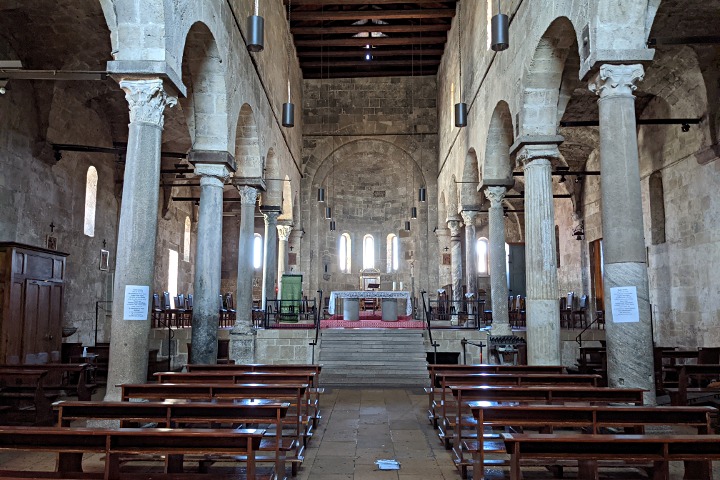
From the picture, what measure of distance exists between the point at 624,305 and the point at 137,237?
5.86 meters

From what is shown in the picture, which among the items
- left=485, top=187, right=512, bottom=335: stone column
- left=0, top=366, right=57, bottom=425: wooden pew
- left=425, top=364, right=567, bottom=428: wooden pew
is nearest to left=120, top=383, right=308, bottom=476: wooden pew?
left=425, top=364, right=567, bottom=428: wooden pew

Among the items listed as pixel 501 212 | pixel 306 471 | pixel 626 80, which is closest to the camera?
pixel 306 471

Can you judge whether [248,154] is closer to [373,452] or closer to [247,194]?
[247,194]

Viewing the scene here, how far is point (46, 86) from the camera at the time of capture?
13281mm

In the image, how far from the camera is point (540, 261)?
1012 centimetres

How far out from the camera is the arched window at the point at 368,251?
26.9 meters

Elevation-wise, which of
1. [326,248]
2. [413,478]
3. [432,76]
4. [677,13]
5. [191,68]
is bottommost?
[413,478]

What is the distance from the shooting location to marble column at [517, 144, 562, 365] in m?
9.91

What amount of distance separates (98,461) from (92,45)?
9.91 metres

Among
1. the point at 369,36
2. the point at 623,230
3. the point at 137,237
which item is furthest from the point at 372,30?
the point at 137,237

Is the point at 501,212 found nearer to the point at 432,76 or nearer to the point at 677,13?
the point at 677,13

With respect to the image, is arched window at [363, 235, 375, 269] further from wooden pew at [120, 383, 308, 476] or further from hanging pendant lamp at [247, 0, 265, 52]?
wooden pew at [120, 383, 308, 476]

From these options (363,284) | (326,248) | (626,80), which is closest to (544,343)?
(626,80)

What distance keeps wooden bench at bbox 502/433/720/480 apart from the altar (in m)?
13.0
